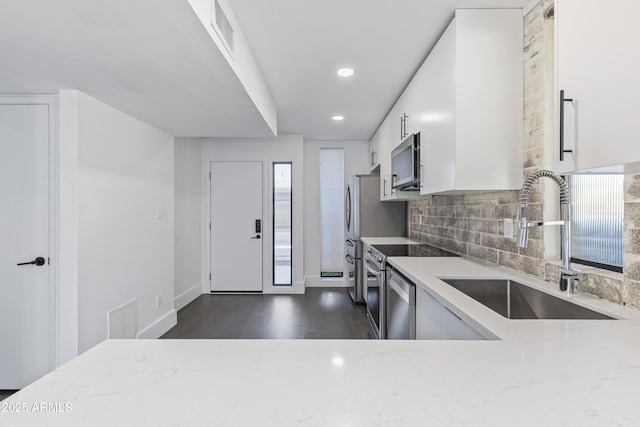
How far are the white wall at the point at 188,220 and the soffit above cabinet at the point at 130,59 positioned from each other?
1.59 metres

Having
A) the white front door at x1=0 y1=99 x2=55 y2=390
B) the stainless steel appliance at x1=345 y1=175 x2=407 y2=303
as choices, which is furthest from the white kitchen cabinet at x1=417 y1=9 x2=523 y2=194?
the white front door at x1=0 y1=99 x2=55 y2=390

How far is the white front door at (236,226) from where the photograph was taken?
4.99 meters

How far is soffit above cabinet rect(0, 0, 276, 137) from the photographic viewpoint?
1295 mm

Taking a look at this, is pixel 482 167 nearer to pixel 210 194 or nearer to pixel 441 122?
pixel 441 122

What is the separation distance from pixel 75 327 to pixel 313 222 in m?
3.50

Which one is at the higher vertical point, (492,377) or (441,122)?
(441,122)

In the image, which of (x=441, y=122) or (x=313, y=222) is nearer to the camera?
(x=441, y=122)

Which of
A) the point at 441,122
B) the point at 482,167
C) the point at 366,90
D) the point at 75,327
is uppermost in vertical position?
the point at 366,90

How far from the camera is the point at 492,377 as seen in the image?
0.69 metres

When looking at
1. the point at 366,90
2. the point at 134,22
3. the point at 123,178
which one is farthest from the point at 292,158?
the point at 134,22

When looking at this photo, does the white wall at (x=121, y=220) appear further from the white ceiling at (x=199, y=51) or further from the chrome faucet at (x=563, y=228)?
the chrome faucet at (x=563, y=228)

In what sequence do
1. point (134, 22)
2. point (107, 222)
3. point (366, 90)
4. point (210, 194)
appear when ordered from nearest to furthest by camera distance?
point (134, 22), point (107, 222), point (366, 90), point (210, 194)

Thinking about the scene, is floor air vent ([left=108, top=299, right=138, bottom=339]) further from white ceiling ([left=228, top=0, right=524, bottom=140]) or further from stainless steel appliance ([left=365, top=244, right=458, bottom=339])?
white ceiling ([left=228, top=0, right=524, bottom=140])

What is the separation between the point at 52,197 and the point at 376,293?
260 centimetres
